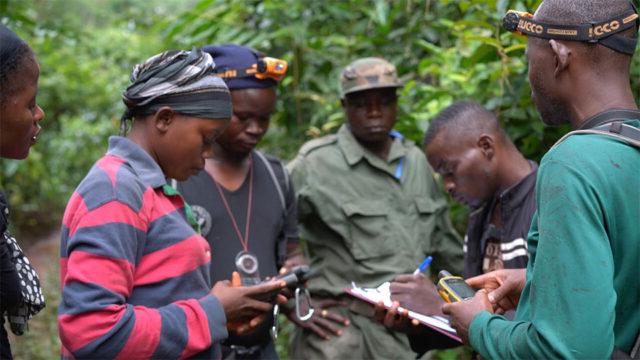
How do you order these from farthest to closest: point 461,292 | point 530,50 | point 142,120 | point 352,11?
point 352,11
point 142,120
point 461,292
point 530,50

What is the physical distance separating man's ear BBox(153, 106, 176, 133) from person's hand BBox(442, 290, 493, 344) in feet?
3.73

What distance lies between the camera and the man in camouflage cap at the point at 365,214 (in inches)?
151

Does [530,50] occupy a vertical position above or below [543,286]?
above

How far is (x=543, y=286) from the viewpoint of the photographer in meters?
1.75

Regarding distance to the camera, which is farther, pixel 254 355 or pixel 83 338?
pixel 254 355

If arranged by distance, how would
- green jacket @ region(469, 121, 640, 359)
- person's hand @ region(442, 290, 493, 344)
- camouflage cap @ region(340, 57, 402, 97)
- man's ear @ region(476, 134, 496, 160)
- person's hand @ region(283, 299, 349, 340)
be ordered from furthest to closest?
camouflage cap @ region(340, 57, 402, 97) → person's hand @ region(283, 299, 349, 340) → man's ear @ region(476, 134, 496, 160) → person's hand @ region(442, 290, 493, 344) → green jacket @ region(469, 121, 640, 359)

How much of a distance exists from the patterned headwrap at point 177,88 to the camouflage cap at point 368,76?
1.51m

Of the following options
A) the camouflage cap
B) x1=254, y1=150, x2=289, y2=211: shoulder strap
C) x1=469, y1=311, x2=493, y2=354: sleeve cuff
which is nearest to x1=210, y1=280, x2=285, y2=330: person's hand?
x1=254, y1=150, x2=289, y2=211: shoulder strap

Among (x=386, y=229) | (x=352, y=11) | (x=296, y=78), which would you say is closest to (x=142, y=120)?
(x=386, y=229)

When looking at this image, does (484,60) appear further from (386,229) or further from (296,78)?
(296,78)

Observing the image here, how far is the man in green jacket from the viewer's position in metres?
1.68

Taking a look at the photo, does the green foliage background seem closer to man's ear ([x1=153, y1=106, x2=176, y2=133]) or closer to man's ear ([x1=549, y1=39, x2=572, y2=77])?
man's ear ([x1=153, y1=106, x2=176, y2=133])

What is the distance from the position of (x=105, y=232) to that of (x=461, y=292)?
1.15 metres

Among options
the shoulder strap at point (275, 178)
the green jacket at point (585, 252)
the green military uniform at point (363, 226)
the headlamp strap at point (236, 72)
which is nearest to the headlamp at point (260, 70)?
the headlamp strap at point (236, 72)
